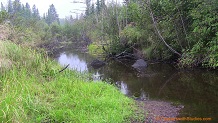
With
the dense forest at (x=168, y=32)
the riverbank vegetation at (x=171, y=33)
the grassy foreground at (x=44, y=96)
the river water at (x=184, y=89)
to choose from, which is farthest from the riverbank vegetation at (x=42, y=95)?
the riverbank vegetation at (x=171, y=33)

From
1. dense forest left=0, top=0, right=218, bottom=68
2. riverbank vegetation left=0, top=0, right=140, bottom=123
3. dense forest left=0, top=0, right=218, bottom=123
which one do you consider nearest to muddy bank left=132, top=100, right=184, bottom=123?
dense forest left=0, top=0, right=218, bottom=123

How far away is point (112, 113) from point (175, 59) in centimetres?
1462

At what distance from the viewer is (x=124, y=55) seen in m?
23.9

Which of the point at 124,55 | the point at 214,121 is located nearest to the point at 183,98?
the point at 214,121

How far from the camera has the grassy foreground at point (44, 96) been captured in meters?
5.30

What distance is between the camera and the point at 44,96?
21.1ft

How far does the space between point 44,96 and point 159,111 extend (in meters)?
3.37

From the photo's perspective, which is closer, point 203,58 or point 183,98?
point 183,98

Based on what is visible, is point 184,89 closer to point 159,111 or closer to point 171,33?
point 159,111

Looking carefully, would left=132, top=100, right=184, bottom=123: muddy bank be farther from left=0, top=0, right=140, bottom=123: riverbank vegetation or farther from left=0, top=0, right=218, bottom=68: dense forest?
left=0, top=0, right=218, bottom=68: dense forest

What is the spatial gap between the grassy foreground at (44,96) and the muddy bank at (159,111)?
1.51ft

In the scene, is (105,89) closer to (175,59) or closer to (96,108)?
(96,108)

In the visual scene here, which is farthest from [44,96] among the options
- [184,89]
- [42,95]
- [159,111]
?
[184,89]

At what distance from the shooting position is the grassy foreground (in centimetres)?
530
